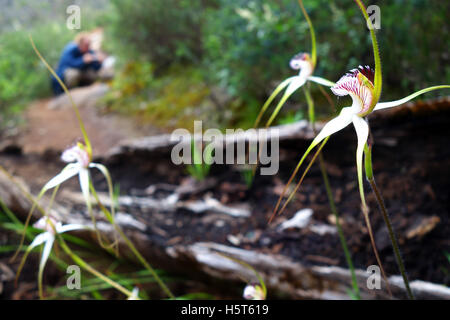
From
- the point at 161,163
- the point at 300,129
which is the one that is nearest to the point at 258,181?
the point at 300,129

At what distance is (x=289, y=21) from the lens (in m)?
1.84

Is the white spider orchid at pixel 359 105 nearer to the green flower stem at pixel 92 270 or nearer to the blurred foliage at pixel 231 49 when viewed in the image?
the green flower stem at pixel 92 270

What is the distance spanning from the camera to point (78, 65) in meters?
4.95

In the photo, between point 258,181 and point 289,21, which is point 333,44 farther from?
point 258,181

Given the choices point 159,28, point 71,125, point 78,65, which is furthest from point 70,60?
point 159,28

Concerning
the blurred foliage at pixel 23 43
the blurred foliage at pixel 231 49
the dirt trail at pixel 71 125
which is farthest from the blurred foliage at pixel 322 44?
the blurred foliage at pixel 23 43

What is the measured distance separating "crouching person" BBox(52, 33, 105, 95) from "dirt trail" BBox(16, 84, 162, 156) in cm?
25

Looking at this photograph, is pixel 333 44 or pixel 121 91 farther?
pixel 121 91

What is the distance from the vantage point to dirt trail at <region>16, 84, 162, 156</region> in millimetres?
3160

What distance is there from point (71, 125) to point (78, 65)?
1.49 m

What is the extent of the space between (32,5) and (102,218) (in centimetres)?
277

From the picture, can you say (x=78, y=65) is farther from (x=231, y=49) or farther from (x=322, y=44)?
(x=322, y=44)

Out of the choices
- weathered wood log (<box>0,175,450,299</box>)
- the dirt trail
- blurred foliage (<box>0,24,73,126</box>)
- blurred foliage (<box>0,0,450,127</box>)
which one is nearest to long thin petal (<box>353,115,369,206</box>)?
weathered wood log (<box>0,175,450,299</box>)

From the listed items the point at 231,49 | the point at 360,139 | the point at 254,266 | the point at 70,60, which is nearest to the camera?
the point at 360,139
